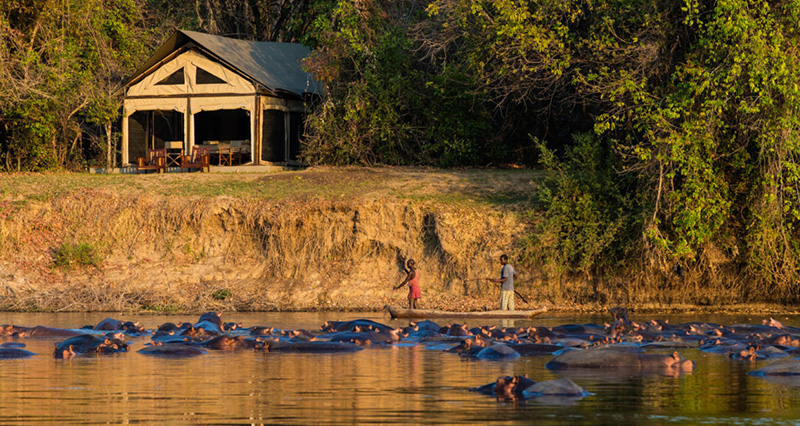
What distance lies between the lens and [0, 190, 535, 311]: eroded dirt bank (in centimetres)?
2705

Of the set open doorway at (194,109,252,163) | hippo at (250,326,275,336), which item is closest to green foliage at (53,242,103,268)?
hippo at (250,326,275,336)

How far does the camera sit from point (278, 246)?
29266 mm

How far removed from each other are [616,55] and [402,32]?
10.7 m

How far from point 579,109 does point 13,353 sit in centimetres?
2141

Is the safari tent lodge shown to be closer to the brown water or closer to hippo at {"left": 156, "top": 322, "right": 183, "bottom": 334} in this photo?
hippo at {"left": 156, "top": 322, "right": 183, "bottom": 334}

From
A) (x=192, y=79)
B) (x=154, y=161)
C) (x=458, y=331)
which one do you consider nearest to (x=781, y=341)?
→ (x=458, y=331)

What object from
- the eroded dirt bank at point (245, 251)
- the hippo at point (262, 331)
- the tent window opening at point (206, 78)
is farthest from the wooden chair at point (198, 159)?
the hippo at point (262, 331)

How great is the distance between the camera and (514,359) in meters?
15.9

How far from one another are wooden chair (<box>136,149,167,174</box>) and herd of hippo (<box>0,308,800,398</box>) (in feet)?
57.9

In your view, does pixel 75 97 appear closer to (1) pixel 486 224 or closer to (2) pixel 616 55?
(1) pixel 486 224

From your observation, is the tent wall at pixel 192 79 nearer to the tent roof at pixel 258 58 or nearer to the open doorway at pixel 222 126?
the tent roof at pixel 258 58

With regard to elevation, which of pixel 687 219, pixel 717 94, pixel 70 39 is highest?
pixel 70 39

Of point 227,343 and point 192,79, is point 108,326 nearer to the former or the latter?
point 227,343

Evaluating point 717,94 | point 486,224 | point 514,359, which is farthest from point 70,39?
point 514,359
